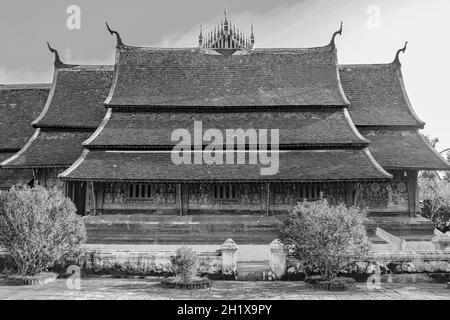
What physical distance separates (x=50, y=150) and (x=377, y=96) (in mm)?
19460

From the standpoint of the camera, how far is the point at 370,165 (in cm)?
2192

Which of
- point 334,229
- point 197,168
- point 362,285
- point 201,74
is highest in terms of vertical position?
point 201,74

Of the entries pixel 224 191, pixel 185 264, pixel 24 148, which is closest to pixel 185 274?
pixel 185 264

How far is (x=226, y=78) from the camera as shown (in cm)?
2728

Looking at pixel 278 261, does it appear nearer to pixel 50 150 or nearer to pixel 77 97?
pixel 50 150

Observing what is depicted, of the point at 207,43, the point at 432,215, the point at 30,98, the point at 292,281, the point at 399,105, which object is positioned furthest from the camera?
the point at 207,43

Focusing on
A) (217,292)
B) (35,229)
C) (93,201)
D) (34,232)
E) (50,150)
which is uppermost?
(50,150)

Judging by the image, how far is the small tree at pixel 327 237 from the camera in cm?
1482

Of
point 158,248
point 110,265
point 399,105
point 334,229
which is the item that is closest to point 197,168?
point 158,248

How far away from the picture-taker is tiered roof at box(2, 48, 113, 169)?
23812 mm

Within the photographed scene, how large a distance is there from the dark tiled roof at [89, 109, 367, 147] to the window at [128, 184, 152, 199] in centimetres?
209

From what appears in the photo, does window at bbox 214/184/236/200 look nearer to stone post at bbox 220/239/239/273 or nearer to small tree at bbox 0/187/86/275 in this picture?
stone post at bbox 220/239/239/273

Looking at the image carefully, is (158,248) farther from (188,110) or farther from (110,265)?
(188,110)

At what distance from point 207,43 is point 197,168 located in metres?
28.8
